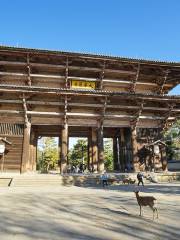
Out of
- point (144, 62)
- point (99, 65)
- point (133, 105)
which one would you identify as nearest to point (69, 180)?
point (133, 105)

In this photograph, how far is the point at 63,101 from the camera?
1919 cm

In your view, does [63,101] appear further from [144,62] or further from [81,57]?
[144,62]

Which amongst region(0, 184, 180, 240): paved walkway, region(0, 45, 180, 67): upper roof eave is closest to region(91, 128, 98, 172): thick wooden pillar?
region(0, 45, 180, 67): upper roof eave

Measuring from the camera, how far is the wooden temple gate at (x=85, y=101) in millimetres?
18516

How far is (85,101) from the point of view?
2022 centimetres

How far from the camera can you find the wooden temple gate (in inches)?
729

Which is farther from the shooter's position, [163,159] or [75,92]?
[163,159]

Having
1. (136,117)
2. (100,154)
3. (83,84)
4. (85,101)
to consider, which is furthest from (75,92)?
(136,117)

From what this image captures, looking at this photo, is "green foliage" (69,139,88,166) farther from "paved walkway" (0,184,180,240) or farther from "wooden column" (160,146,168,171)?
"paved walkway" (0,184,180,240)

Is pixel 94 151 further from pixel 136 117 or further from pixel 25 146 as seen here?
pixel 25 146

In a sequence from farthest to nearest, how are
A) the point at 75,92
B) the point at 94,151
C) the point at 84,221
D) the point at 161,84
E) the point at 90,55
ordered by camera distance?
1. the point at 161,84
2. the point at 94,151
3. the point at 90,55
4. the point at 75,92
5. the point at 84,221

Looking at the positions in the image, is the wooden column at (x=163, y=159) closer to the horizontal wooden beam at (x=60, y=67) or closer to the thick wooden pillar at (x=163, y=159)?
the thick wooden pillar at (x=163, y=159)

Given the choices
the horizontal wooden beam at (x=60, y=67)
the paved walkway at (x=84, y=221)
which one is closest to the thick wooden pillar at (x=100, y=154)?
the horizontal wooden beam at (x=60, y=67)

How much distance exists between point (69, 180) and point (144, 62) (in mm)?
10997
